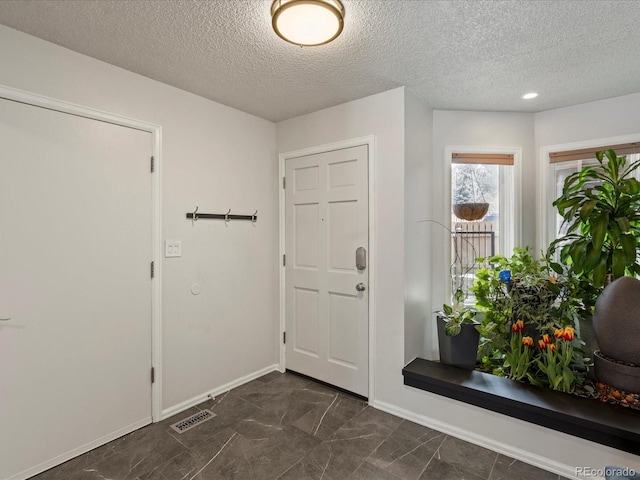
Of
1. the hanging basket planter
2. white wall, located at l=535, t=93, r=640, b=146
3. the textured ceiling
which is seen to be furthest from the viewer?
the hanging basket planter

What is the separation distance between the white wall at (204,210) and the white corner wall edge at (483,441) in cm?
129

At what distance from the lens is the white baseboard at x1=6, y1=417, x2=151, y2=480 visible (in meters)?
1.79

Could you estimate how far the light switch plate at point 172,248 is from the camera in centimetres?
240

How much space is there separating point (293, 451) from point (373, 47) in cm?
248

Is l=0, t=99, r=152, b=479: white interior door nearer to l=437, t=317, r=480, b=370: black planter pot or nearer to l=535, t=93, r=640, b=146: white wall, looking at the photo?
l=437, t=317, r=480, b=370: black planter pot

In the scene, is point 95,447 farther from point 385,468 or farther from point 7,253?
point 385,468

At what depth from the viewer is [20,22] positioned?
1.69 m

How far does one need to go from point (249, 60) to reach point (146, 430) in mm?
A: 2544

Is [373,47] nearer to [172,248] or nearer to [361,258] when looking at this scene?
[361,258]

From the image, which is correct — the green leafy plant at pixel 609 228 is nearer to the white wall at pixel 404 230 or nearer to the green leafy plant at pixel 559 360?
the green leafy plant at pixel 559 360

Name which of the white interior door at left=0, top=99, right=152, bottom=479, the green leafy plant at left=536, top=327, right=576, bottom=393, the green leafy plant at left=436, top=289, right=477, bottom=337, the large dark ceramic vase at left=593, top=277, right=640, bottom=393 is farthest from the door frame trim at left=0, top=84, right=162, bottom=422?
the large dark ceramic vase at left=593, top=277, right=640, bottom=393

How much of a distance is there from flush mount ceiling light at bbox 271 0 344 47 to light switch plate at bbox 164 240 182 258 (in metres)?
1.60

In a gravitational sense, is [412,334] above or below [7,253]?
below

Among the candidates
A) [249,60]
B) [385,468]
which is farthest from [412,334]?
[249,60]
